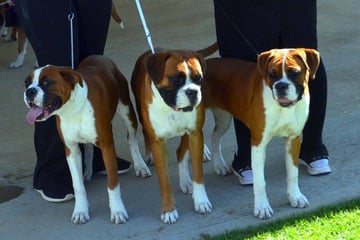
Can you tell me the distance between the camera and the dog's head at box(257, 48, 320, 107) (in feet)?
13.8

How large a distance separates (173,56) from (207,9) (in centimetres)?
637

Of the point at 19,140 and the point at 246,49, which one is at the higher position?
the point at 246,49

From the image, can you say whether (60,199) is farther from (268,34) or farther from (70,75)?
(268,34)

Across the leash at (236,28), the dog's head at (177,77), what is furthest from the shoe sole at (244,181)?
the dog's head at (177,77)

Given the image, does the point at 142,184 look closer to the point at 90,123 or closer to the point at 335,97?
the point at 90,123

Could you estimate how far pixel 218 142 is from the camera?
5371mm

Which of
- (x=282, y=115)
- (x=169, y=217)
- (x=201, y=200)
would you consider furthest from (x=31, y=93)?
(x=282, y=115)

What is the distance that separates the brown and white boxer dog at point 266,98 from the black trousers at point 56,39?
89cm

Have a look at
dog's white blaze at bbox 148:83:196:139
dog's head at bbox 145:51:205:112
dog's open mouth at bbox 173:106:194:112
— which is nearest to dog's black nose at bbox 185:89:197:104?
dog's head at bbox 145:51:205:112

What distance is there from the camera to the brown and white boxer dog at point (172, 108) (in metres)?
4.21

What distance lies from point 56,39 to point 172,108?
3.44 ft

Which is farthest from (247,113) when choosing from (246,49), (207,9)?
(207,9)

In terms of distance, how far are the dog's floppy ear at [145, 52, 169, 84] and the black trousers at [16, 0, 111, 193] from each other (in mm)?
862

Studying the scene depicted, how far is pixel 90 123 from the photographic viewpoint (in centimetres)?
456
